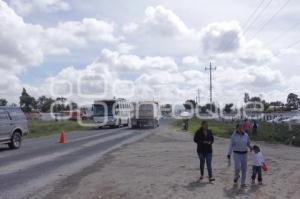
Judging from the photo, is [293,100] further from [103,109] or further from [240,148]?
[240,148]

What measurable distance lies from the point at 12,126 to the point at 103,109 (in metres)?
30.9

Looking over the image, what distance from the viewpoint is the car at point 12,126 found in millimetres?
26766

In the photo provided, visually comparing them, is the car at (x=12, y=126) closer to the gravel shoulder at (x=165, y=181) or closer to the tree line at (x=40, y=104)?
the gravel shoulder at (x=165, y=181)

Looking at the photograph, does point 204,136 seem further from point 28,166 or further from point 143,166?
point 28,166

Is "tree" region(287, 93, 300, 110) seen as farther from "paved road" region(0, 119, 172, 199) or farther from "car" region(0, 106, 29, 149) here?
"paved road" region(0, 119, 172, 199)

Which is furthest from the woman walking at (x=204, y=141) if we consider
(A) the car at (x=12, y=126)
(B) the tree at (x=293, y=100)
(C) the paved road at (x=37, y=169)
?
(B) the tree at (x=293, y=100)

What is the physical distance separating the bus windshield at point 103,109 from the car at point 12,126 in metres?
29.0

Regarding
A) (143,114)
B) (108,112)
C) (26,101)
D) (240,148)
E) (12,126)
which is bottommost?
(240,148)

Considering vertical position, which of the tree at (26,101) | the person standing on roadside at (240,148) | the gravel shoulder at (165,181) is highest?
the tree at (26,101)

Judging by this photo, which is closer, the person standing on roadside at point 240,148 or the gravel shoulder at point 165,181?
the gravel shoulder at point 165,181

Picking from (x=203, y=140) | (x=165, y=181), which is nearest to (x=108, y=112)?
(x=165, y=181)

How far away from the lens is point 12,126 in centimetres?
2753

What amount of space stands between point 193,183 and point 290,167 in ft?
20.0

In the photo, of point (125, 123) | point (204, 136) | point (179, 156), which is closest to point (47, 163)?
point (179, 156)
